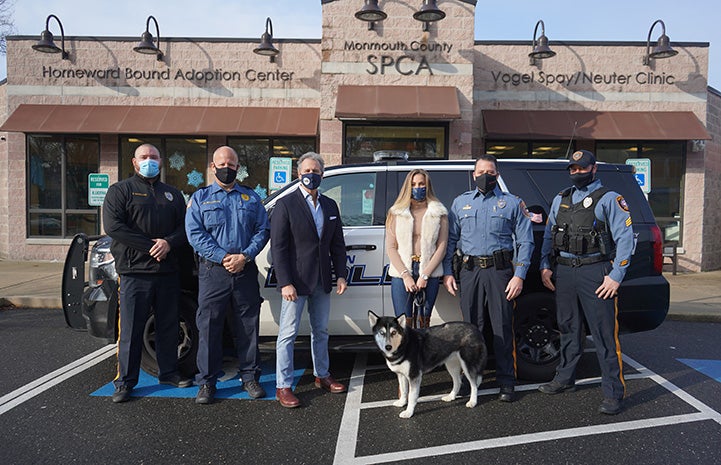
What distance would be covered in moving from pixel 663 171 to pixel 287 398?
12121 millimetres

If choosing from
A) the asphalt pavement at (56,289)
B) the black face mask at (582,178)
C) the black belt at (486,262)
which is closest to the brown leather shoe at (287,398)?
the black belt at (486,262)

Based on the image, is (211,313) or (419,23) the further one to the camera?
(419,23)

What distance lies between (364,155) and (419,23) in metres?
3.17

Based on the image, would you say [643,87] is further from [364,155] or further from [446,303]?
[446,303]

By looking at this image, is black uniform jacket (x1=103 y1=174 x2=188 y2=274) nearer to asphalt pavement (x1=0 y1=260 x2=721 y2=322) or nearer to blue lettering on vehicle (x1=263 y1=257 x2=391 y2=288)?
blue lettering on vehicle (x1=263 y1=257 x2=391 y2=288)

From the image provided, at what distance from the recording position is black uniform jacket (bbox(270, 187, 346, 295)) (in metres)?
4.18

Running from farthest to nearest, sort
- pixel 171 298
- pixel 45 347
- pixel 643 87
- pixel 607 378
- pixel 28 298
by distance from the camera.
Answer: pixel 643 87, pixel 28 298, pixel 45 347, pixel 171 298, pixel 607 378

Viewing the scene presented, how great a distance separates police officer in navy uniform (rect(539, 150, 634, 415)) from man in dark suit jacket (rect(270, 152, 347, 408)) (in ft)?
6.08

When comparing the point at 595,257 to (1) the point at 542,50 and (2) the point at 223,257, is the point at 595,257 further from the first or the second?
(1) the point at 542,50

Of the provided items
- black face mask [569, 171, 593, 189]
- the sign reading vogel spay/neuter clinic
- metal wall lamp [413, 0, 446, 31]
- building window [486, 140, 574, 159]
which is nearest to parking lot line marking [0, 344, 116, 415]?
the sign reading vogel spay/neuter clinic

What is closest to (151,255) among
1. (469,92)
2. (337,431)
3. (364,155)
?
(337,431)

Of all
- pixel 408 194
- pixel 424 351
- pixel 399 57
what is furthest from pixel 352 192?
pixel 399 57

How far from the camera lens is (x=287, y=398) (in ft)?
13.8

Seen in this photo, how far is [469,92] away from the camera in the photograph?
1173 cm
